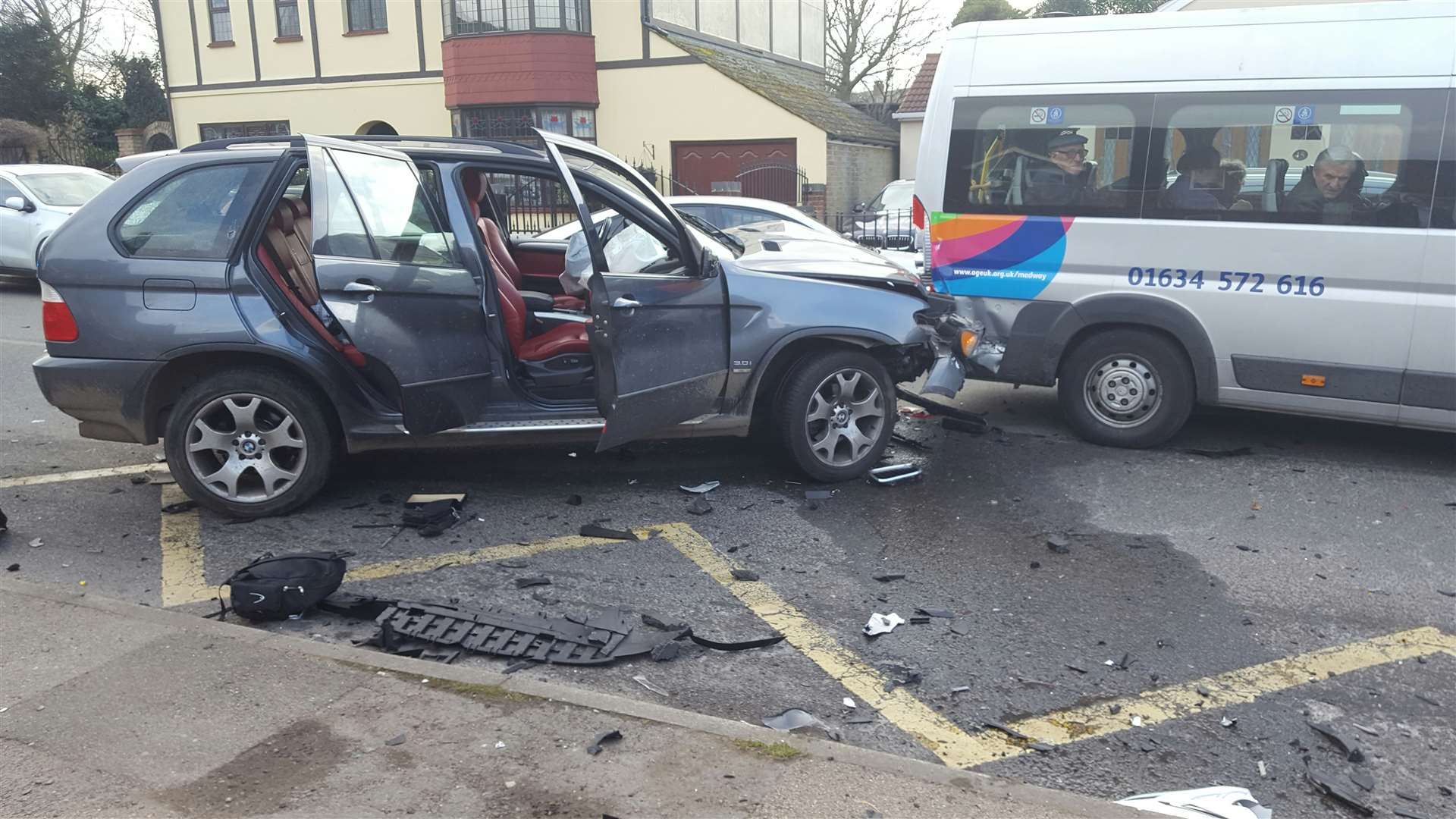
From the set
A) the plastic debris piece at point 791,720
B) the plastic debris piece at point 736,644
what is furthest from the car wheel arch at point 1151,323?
the plastic debris piece at point 791,720

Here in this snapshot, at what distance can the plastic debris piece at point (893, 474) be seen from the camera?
6.31 metres

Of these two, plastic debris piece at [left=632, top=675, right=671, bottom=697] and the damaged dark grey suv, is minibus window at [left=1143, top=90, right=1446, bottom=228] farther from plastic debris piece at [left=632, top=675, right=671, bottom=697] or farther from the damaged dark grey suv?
plastic debris piece at [left=632, top=675, right=671, bottom=697]

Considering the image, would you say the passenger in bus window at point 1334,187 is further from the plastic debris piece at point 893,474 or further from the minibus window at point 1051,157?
the plastic debris piece at point 893,474

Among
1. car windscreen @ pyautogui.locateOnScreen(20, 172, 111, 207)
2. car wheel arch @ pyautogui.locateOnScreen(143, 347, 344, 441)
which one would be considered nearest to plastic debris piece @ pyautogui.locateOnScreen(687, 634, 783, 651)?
car wheel arch @ pyautogui.locateOnScreen(143, 347, 344, 441)

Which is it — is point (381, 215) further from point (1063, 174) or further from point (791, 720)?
point (1063, 174)

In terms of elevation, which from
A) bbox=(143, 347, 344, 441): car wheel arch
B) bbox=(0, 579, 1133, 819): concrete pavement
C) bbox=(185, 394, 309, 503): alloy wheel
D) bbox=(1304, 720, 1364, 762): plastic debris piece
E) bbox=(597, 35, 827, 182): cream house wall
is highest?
bbox=(597, 35, 827, 182): cream house wall

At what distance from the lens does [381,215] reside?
5.52 metres

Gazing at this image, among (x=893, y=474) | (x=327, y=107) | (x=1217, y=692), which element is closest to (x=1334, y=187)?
(x=893, y=474)

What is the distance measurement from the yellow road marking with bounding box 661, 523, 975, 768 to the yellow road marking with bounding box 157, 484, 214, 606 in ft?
7.26

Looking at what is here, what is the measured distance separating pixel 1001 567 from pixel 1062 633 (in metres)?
0.72

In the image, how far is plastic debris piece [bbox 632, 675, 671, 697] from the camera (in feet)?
12.7

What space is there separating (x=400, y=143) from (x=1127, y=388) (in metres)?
4.70

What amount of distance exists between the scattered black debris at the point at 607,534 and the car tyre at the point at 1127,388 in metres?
3.32

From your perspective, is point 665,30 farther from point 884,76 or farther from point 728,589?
point 728,589
